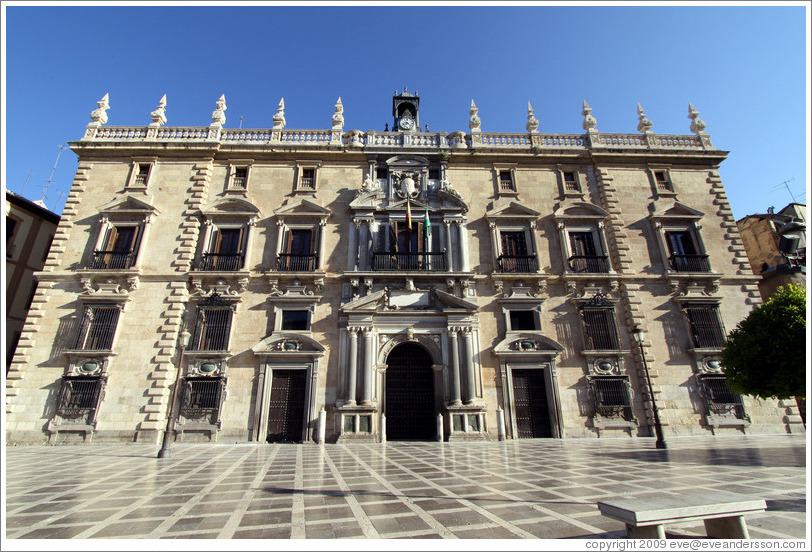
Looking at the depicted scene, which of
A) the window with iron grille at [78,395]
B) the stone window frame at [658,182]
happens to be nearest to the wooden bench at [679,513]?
the window with iron grille at [78,395]

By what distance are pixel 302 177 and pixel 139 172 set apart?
782cm

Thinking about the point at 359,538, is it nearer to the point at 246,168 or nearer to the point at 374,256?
the point at 374,256

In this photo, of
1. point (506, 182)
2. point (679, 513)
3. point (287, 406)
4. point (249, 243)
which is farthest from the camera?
point (506, 182)

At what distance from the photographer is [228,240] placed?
17.0 m

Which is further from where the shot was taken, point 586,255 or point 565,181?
point 565,181

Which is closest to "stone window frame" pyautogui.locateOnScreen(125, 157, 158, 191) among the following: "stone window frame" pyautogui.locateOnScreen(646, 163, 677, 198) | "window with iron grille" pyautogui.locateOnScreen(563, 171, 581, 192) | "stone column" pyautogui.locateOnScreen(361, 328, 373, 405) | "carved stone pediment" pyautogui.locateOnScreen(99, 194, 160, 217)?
"carved stone pediment" pyautogui.locateOnScreen(99, 194, 160, 217)

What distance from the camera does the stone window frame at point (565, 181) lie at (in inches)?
723

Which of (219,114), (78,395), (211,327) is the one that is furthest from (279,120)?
(78,395)

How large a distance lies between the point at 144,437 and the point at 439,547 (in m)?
14.8

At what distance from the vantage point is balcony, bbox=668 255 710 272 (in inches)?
663

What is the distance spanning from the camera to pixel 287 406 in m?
14.6

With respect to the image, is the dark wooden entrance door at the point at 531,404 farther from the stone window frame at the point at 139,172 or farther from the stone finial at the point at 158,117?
the stone finial at the point at 158,117

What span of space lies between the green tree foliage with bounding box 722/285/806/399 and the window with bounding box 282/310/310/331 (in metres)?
14.2

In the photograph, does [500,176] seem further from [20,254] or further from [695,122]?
[20,254]
